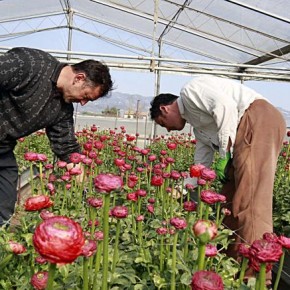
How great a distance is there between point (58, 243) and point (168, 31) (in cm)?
1086

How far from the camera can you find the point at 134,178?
224 cm

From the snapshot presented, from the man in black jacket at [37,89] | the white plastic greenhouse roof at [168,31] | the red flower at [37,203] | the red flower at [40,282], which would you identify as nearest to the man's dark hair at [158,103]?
the man in black jacket at [37,89]

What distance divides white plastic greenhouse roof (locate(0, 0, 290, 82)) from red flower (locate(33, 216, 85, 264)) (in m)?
5.79

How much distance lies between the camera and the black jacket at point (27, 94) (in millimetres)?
1981

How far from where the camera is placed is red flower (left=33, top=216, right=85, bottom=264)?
586mm

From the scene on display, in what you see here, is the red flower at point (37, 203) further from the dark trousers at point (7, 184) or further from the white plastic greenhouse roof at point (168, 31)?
the white plastic greenhouse roof at point (168, 31)

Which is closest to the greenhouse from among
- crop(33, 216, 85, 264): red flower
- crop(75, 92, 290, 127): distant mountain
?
crop(33, 216, 85, 264): red flower

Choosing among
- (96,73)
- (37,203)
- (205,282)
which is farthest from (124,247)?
(205,282)

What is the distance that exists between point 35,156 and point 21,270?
60 cm

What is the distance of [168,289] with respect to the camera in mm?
1403

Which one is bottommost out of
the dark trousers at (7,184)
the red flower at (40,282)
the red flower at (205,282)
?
the dark trousers at (7,184)

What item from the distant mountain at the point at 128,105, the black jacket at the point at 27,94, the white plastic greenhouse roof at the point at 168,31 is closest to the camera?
the black jacket at the point at 27,94

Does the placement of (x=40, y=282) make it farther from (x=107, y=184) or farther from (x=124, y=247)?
(x=124, y=247)

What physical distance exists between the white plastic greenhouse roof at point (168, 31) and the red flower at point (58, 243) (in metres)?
5.79
